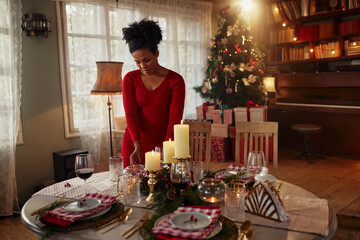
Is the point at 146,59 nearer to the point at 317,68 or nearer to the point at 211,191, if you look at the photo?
the point at 211,191

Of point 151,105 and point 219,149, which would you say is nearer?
point 151,105

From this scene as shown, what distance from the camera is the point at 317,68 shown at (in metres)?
4.82

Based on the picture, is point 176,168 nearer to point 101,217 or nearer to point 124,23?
point 101,217

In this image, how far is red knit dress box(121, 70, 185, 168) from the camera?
199cm

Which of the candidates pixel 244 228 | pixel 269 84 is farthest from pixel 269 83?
pixel 244 228

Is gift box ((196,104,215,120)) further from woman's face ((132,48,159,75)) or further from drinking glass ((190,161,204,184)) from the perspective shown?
drinking glass ((190,161,204,184))

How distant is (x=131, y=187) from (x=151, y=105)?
0.80m

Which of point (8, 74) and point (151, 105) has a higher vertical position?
point (8, 74)

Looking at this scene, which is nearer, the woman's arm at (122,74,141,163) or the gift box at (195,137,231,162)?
the woman's arm at (122,74,141,163)

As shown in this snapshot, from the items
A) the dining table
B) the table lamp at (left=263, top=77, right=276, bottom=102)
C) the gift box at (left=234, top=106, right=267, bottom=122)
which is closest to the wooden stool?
the gift box at (left=234, top=106, right=267, bottom=122)

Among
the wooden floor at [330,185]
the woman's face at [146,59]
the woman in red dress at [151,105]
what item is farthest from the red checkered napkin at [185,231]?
the wooden floor at [330,185]

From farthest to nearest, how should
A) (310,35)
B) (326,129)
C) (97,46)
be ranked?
1. (310,35)
2. (326,129)
3. (97,46)

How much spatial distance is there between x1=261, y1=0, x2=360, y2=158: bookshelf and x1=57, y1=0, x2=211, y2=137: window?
4.24 ft

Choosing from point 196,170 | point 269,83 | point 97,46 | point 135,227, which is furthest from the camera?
point 269,83
